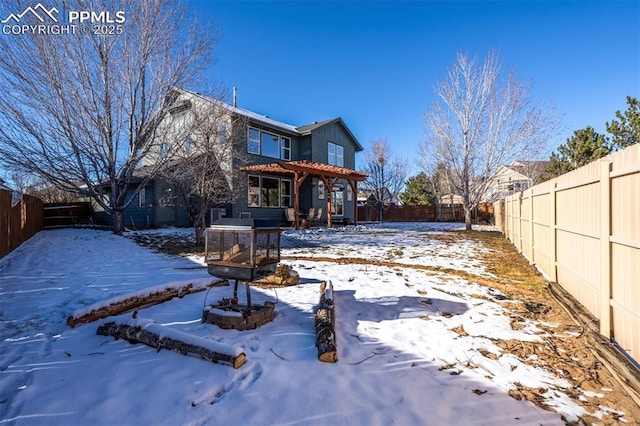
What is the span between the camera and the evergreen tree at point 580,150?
60.6 feet

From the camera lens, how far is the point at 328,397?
6.75 feet

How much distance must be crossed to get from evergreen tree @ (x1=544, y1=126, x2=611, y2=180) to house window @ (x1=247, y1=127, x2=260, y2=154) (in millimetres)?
20275

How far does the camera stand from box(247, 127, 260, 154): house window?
15201 mm

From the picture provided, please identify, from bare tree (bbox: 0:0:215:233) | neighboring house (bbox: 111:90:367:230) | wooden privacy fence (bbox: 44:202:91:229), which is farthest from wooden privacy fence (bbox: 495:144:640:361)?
wooden privacy fence (bbox: 44:202:91:229)

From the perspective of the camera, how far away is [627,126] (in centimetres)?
1658

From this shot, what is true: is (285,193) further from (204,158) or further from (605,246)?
(605,246)

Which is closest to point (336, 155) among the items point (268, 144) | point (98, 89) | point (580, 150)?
point (268, 144)

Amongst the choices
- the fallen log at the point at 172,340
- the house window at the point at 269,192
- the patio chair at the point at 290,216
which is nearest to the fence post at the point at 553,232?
the fallen log at the point at 172,340

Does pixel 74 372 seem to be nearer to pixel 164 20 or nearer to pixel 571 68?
pixel 164 20

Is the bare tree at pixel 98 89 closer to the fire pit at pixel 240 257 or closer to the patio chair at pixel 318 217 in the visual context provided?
the patio chair at pixel 318 217

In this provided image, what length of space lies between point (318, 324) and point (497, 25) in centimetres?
1491

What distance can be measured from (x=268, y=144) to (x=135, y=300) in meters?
13.5

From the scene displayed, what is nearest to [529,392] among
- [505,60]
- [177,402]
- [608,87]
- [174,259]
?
[177,402]

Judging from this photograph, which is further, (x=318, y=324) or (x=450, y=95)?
(x=450, y=95)
